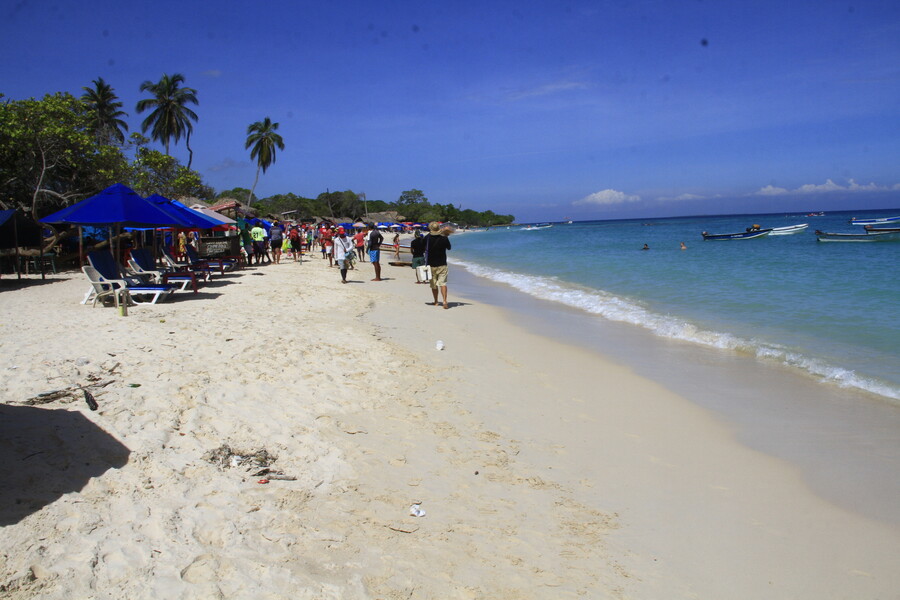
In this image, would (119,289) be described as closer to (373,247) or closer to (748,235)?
(373,247)

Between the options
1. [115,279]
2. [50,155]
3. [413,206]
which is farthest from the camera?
[413,206]

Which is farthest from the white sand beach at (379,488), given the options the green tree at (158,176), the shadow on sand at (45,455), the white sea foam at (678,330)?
the green tree at (158,176)

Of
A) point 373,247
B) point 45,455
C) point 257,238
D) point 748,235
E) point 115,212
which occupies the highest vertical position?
point 115,212

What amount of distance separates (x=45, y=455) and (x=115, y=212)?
6.69 m

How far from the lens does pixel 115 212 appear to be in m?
8.76

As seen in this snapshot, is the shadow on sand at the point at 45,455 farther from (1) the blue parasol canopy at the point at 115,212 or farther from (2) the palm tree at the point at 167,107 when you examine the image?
(2) the palm tree at the point at 167,107

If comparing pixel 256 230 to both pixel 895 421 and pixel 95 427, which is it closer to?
pixel 95 427

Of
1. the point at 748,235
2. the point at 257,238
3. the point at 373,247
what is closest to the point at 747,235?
the point at 748,235

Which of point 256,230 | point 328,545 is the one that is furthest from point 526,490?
point 256,230

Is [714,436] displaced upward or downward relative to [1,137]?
downward

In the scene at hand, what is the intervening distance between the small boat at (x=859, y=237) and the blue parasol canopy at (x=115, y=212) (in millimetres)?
36889

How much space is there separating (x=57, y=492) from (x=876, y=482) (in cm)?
497

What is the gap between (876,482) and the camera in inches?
150

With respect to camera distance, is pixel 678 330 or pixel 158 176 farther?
pixel 158 176
